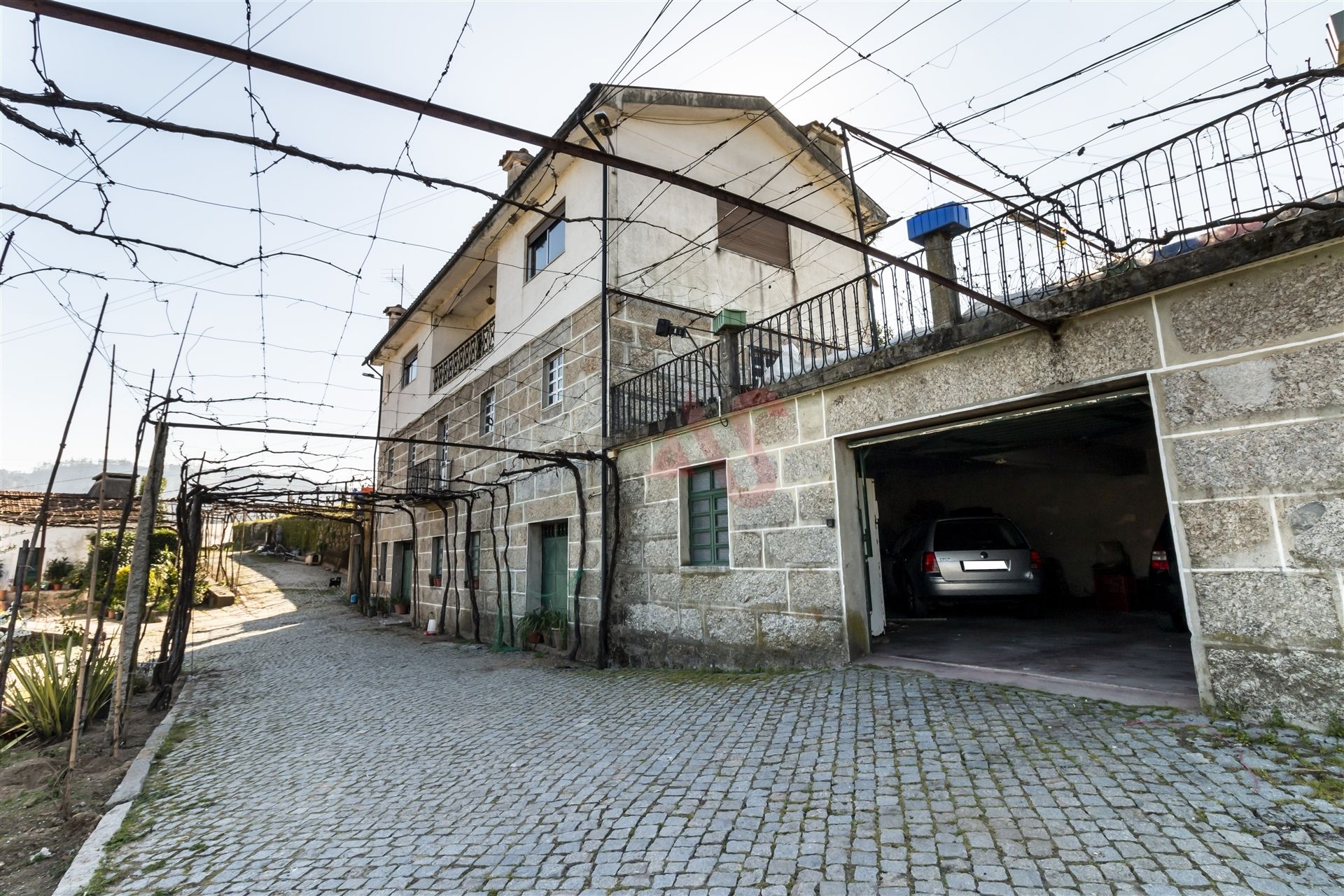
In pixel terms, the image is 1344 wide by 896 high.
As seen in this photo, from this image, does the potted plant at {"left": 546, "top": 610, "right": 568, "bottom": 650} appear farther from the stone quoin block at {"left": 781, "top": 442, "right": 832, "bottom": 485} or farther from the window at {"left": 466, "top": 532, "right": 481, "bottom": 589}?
the stone quoin block at {"left": 781, "top": 442, "right": 832, "bottom": 485}

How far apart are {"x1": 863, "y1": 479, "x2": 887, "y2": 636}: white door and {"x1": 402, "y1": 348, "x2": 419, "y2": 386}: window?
50.3 feet

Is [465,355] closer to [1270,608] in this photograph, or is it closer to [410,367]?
[410,367]

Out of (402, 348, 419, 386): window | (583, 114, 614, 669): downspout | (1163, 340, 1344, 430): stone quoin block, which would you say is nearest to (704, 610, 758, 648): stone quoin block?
(583, 114, 614, 669): downspout

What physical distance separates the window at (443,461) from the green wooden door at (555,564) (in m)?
5.11

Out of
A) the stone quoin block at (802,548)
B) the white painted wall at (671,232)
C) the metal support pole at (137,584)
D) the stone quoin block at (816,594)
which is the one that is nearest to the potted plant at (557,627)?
the white painted wall at (671,232)

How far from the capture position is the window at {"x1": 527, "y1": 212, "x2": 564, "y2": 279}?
1127cm

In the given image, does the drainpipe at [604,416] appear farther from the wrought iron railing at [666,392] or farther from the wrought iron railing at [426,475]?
the wrought iron railing at [426,475]

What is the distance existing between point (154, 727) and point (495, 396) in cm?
751

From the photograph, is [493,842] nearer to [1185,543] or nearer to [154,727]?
[1185,543]

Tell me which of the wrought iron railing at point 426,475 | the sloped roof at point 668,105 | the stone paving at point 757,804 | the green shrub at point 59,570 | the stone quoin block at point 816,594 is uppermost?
the sloped roof at point 668,105

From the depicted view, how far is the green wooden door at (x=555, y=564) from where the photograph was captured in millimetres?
10453

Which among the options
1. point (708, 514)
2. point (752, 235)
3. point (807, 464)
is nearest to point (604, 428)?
point (708, 514)

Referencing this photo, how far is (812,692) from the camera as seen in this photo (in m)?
5.25

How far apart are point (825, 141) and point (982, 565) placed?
900 centimetres
